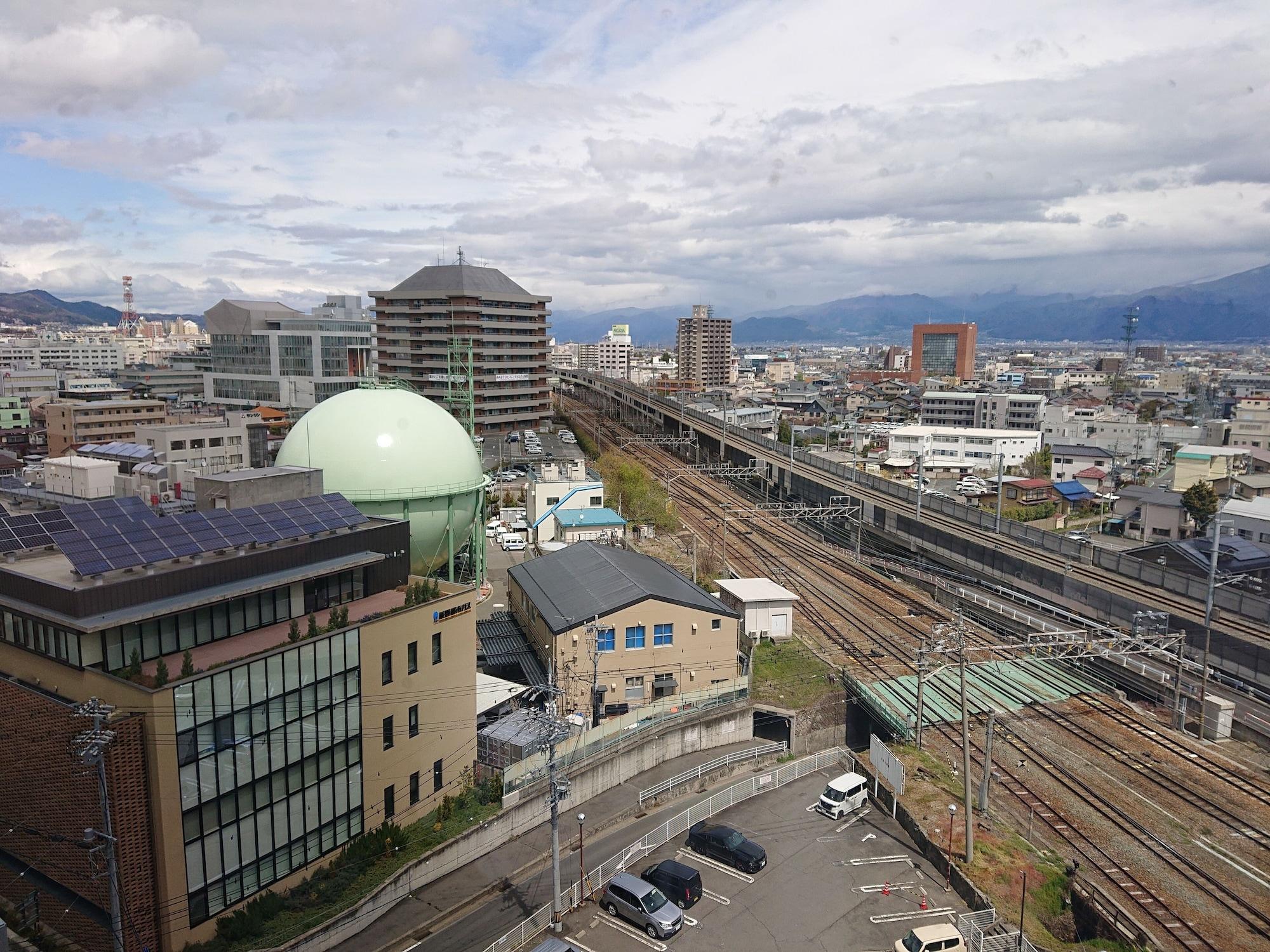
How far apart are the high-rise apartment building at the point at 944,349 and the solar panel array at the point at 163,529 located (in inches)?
6257

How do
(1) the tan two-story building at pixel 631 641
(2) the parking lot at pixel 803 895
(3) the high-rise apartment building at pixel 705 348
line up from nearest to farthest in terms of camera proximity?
(2) the parking lot at pixel 803 895 → (1) the tan two-story building at pixel 631 641 → (3) the high-rise apartment building at pixel 705 348

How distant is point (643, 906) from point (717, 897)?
1.68 metres

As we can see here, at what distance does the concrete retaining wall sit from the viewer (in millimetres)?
13648

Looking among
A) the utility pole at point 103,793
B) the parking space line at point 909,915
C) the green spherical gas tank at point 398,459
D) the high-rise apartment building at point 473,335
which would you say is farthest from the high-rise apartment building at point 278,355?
the parking space line at point 909,915

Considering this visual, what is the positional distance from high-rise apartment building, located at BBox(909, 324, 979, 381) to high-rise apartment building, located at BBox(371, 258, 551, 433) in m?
109

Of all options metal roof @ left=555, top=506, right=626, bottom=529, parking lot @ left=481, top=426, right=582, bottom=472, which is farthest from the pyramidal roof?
metal roof @ left=555, top=506, right=626, bottom=529

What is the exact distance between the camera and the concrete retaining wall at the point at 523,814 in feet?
44.8

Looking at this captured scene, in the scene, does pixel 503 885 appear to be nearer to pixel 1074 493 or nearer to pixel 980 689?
pixel 980 689

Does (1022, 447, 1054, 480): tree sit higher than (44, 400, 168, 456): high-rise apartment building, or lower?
lower

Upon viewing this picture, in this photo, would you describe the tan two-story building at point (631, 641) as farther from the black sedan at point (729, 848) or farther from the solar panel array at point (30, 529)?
the solar panel array at point (30, 529)

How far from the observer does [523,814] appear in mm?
17422

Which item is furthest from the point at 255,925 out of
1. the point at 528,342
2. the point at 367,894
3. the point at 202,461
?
the point at 528,342

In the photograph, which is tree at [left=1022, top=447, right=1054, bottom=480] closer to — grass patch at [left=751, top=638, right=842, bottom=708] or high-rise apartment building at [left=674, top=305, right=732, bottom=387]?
grass patch at [left=751, top=638, right=842, bottom=708]

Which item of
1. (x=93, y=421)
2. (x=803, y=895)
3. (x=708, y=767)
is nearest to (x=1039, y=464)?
(x=708, y=767)
